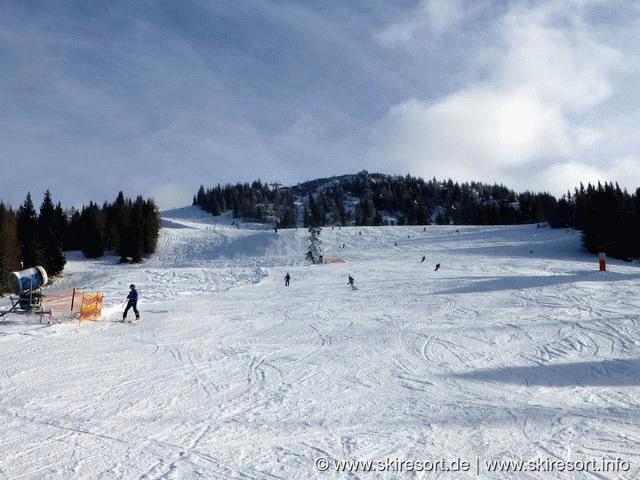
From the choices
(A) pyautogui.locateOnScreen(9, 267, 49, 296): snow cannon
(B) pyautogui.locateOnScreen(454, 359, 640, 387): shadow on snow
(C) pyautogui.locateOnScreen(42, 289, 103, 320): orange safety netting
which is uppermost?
(A) pyautogui.locateOnScreen(9, 267, 49, 296): snow cannon

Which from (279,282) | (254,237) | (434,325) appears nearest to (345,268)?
(279,282)

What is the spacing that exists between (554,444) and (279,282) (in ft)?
85.0

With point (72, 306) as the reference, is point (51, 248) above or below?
above

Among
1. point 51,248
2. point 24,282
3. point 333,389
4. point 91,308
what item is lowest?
point 333,389

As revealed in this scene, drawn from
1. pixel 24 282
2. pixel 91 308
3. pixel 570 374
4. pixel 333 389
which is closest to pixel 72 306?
pixel 91 308

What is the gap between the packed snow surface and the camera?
551 centimetres

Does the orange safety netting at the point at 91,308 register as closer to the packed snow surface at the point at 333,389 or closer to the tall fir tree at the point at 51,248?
the packed snow surface at the point at 333,389

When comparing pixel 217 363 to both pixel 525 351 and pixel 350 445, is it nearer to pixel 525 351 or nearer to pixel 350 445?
pixel 350 445

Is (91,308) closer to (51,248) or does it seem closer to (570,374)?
(570,374)

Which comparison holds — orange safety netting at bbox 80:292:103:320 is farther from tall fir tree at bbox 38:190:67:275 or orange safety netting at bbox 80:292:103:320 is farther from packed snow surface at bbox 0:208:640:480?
tall fir tree at bbox 38:190:67:275

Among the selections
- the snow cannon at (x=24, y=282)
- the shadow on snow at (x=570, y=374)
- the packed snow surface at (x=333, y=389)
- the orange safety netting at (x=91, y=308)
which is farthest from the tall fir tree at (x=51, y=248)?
the shadow on snow at (x=570, y=374)

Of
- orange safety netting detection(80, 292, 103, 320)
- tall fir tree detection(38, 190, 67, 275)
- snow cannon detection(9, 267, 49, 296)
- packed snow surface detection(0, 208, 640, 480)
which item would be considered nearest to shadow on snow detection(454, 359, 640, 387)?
packed snow surface detection(0, 208, 640, 480)

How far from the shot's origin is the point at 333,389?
28.3 feet

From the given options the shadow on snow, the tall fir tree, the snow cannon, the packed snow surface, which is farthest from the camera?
the tall fir tree
